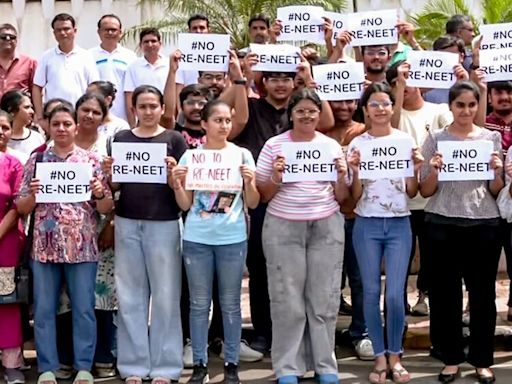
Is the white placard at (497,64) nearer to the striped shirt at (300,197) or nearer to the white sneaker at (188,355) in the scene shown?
the striped shirt at (300,197)

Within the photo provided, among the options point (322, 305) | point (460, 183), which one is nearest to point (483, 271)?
point (460, 183)

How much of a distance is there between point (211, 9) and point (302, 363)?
10769 millimetres

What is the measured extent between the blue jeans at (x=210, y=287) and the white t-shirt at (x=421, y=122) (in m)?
1.58

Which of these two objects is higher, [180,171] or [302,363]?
[180,171]

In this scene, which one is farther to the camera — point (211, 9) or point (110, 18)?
point (211, 9)

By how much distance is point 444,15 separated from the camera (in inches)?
607

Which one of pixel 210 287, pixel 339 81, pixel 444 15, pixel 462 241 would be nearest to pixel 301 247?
pixel 210 287

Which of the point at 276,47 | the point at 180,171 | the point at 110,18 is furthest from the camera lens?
the point at 110,18

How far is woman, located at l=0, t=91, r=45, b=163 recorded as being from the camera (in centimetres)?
666

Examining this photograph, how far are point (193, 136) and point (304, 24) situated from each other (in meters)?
Answer: 1.42

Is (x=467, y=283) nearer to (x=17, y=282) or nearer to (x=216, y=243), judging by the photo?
(x=216, y=243)

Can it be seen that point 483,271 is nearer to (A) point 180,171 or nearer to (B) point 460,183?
(B) point 460,183

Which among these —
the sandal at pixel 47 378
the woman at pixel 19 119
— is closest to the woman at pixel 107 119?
the woman at pixel 19 119

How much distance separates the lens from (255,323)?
21.3 ft
